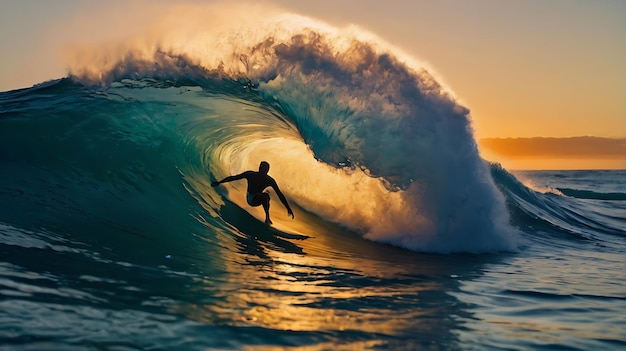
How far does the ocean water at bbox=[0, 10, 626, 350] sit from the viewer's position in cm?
397

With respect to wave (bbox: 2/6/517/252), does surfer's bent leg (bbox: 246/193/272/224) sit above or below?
below

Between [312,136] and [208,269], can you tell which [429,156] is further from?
[208,269]

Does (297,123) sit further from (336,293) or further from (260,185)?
(336,293)

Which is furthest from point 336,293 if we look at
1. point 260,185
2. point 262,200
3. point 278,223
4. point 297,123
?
point 297,123

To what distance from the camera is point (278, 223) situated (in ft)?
31.5

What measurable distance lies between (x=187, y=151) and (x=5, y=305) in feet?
24.1

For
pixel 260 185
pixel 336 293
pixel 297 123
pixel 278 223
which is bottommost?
pixel 336 293

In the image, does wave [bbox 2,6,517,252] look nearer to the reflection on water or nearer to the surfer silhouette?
the surfer silhouette

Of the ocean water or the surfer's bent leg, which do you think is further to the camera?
the surfer's bent leg

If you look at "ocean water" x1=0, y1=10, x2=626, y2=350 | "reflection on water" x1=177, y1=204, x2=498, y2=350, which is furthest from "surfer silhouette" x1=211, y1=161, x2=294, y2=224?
"reflection on water" x1=177, y1=204, x2=498, y2=350

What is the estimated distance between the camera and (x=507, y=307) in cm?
496

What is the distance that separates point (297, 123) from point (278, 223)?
220 centimetres

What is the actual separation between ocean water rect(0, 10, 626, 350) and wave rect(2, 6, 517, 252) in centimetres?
4

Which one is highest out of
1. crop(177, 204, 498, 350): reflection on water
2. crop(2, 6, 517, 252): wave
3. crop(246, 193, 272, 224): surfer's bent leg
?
crop(2, 6, 517, 252): wave
